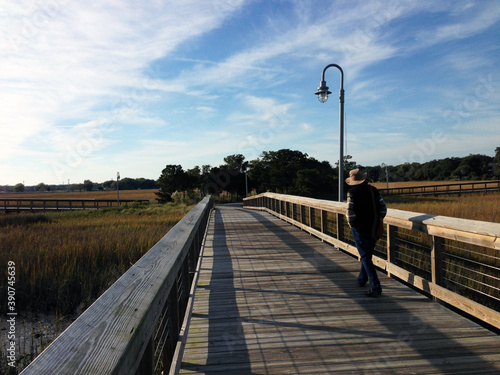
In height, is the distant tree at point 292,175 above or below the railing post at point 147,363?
above

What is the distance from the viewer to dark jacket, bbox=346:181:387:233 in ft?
14.0

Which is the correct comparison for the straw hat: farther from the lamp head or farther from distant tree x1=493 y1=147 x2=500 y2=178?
distant tree x1=493 y1=147 x2=500 y2=178

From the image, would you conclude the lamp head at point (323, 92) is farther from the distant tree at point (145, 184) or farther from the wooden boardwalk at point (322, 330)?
the distant tree at point (145, 184)

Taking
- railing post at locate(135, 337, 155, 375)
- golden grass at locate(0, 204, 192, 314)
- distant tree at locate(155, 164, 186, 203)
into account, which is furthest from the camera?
distant tree at locate(155, 164, 186, 203)

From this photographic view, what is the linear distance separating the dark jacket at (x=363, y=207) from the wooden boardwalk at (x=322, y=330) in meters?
0.87

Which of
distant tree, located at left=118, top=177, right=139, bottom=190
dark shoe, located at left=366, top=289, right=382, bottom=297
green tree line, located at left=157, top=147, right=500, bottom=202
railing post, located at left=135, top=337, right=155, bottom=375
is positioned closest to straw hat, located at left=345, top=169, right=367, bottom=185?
dark shoe, located at left=366, top=289, right=382, bottom=297

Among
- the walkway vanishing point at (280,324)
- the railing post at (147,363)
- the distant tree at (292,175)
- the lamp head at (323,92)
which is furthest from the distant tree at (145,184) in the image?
the railing post at (147,363)

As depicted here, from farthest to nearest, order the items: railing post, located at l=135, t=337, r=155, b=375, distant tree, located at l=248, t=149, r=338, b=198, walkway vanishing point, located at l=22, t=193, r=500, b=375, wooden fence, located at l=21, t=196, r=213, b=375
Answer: distant tree, located at l=248, t=149, r=338, b=198 < railing post, located at l=135, t=337, r=155, b=375 < walkway vanishing point, located at l=22, t=193, r=500, b=375 < wooden fence, located at l=21, t=196, r=213, b=375

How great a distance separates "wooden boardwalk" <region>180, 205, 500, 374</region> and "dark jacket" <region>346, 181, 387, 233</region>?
2.85 ft

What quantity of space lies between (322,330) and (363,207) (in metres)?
1.56

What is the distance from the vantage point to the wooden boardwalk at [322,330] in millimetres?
2750

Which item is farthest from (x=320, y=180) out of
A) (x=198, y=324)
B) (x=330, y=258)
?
(x=198, y=324)

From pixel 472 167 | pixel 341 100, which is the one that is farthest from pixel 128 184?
pixel 341 100

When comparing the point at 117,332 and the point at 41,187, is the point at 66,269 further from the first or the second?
the point at 41,187
